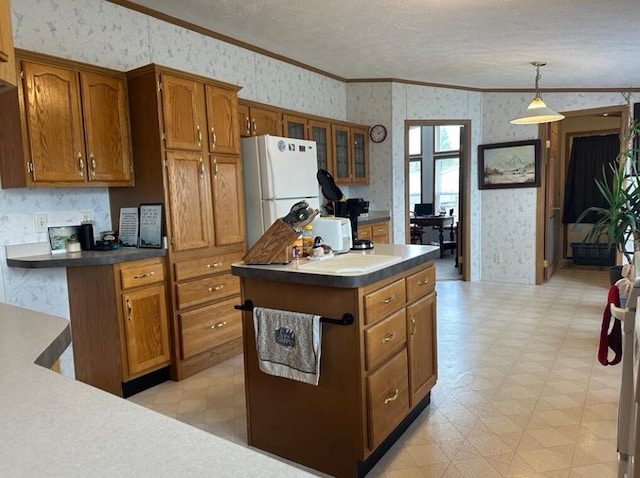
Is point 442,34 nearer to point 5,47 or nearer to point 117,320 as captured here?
point 117,320

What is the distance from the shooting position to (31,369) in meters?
0.91

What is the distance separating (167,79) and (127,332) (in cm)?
164

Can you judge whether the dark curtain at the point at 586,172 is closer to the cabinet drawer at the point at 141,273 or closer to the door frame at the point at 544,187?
the door frame at the point at 544,187

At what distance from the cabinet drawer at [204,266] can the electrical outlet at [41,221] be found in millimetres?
824

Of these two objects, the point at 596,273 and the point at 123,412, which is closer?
the point at 123,412

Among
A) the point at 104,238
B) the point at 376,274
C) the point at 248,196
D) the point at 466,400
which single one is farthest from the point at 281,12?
the point at 466,400

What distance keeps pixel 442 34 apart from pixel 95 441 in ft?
13.1

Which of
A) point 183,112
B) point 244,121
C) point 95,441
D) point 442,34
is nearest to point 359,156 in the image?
point 442,34

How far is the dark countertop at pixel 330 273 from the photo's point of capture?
1836 millimetres

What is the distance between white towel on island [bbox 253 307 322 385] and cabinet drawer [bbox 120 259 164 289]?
44.0 inches

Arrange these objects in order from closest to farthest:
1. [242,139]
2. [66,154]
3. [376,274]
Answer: [376,274], [66,154], [242,139]

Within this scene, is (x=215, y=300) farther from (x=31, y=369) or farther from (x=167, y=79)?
(x=31, y=369)

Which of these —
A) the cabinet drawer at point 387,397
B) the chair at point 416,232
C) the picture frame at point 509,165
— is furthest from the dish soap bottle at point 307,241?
the chair at point 416,232

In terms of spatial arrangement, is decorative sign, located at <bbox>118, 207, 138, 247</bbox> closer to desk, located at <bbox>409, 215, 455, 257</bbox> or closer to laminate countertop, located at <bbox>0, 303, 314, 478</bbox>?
laminate countertop, located at <bbox>0, 303, 314, 478</bbox>
